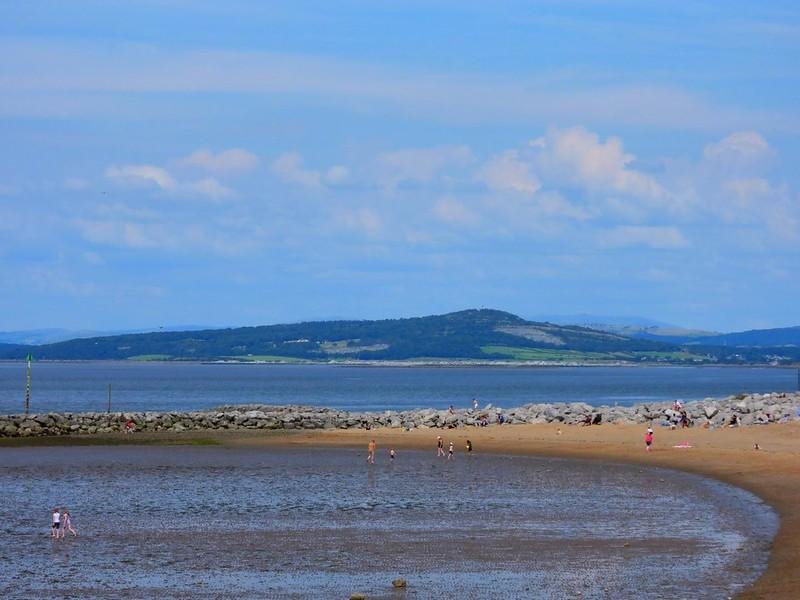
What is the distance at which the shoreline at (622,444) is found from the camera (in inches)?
1555

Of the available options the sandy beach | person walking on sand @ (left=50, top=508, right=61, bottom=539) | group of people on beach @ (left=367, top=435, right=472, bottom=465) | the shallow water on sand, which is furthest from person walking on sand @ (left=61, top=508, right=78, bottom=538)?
group of people on beach @ (left=367, top=435, right=472, bottom=465)

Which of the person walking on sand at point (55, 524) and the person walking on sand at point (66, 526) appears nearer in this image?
the person walking on sand at point (55, 524)

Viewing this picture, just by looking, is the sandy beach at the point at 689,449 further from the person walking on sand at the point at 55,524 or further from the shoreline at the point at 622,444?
the person walking on sand at the point at 55,524

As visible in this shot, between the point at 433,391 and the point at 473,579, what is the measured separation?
124422mm

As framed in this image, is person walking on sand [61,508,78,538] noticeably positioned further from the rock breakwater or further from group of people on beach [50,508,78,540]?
the rock breakwater

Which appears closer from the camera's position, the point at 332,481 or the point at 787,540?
the point at 787,540

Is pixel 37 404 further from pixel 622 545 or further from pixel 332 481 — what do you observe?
pixel 622 545

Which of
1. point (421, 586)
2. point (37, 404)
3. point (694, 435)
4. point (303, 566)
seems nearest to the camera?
point (421, 586)

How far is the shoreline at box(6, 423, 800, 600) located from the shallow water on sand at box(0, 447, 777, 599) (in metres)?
0.99

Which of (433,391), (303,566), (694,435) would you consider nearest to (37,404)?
(433,391)

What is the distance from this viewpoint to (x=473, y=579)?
26469 mm

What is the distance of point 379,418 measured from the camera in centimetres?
7588

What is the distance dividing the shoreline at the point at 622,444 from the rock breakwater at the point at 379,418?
2.38m

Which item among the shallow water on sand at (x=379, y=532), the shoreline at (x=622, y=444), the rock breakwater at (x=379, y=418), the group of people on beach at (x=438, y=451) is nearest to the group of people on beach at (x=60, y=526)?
the shallow water on sand at (x=379, y=532)
